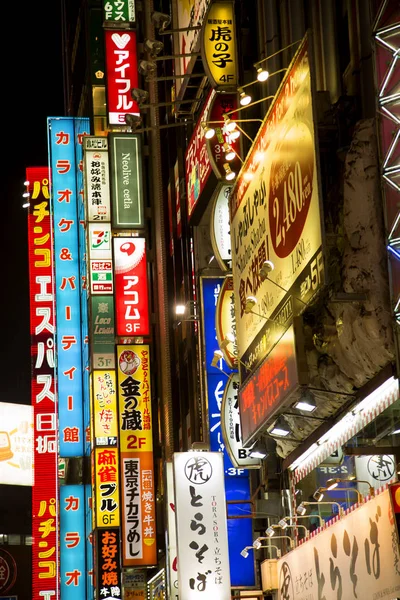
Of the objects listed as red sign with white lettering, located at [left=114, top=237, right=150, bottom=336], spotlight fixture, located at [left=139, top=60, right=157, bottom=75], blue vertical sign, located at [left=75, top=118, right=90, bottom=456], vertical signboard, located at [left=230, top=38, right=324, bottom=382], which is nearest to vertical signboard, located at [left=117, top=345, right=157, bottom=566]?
red sign with white lettering, located at [left=114, top=237, right=150, bottom=336]

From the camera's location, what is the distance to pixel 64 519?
3341 cm

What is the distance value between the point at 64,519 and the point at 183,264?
27.6ft

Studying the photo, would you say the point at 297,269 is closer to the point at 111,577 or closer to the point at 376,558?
the point at 376,558

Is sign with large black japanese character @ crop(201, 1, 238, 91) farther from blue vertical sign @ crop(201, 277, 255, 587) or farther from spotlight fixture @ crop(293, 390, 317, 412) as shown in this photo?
spotlight fixture @ crop(293, 390, 317, 412)

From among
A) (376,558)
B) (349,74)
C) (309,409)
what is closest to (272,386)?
(309,409)

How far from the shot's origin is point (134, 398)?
27.3 metres

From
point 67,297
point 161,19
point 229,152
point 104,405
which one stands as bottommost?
point 104,405

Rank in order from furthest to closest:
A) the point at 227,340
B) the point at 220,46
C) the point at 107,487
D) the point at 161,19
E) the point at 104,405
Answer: the point at 104,405, the point at 107,487, the point at 220,46, the point at 227,340, the point at 161,19

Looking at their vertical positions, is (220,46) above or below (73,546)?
above

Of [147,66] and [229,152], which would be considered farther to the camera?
[229,152]

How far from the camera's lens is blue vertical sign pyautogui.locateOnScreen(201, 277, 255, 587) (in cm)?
2211

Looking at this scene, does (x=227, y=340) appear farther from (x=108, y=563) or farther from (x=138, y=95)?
(x=108, y=563)

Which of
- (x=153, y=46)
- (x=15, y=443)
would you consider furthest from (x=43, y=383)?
(x=153, y=46)

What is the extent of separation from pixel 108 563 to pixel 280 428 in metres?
12.0
